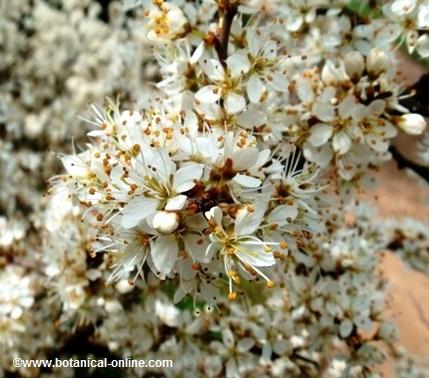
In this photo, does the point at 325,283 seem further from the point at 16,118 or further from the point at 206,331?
the point at 16,118

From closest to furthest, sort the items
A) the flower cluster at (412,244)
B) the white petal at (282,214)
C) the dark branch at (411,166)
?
Answer: the white petal at (282,214)
the dark branch at (411,166)
the flower cluster at (412,244)

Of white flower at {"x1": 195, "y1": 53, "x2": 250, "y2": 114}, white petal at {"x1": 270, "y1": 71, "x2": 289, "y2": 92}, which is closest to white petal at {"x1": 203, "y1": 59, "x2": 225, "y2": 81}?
white flower at {"x1": 195, "y1": 53, "x2": 250, "y2": 114}

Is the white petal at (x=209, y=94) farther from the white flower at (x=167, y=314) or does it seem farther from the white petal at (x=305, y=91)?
the white flower at (x=167, y=314)

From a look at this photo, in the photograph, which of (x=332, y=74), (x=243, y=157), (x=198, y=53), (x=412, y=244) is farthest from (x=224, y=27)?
(x=412, y=244)

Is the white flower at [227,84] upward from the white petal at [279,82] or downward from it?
upward

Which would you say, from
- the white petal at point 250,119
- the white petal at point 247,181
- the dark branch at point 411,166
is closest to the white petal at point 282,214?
the white petal at point 247,181

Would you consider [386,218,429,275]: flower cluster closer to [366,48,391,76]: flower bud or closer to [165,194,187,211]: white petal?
[366,48,391,76]: flower bud

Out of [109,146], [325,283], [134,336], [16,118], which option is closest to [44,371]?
[134,336]
